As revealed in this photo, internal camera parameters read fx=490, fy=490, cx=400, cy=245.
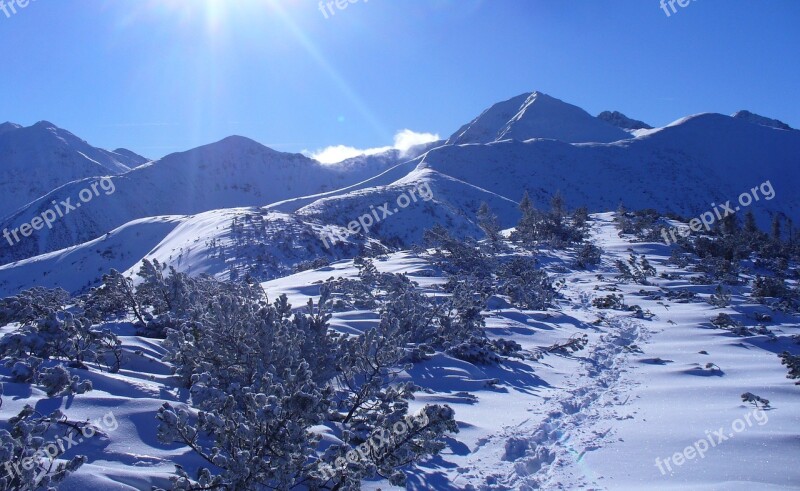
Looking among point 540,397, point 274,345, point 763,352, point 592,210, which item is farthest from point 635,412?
point 592,210

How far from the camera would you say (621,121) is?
166 metres

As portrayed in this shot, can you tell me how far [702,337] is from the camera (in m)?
10.5

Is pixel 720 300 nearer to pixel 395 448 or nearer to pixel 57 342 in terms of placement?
pixel 395 448

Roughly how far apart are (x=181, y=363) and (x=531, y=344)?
6668 millimetres

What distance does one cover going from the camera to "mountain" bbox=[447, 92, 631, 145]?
433ft

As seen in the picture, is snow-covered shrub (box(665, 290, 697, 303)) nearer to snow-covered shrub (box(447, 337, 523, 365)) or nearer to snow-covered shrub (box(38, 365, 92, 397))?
snow-covered shrub (box(447, 337, 523, 365))

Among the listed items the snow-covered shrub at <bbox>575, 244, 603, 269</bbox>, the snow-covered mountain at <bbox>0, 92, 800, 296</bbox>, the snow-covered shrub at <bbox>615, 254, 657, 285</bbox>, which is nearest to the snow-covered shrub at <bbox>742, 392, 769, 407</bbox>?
the snow-covered shrub at <bbox>615, 254, 657, 285</bbox>

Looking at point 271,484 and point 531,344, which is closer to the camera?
point 271,484

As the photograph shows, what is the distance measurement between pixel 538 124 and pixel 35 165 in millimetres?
151749

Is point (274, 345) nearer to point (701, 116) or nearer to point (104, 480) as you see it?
point (104, 480)

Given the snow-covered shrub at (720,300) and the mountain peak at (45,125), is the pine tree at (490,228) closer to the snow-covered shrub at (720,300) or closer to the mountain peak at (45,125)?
the snow-covered shrub at (720,300)

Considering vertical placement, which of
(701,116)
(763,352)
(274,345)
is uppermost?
(701,116)


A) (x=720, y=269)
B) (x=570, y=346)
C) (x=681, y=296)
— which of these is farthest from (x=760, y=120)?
(x=570, y=346)

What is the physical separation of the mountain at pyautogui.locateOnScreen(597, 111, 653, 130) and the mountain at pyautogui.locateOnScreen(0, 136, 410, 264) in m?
77.6
